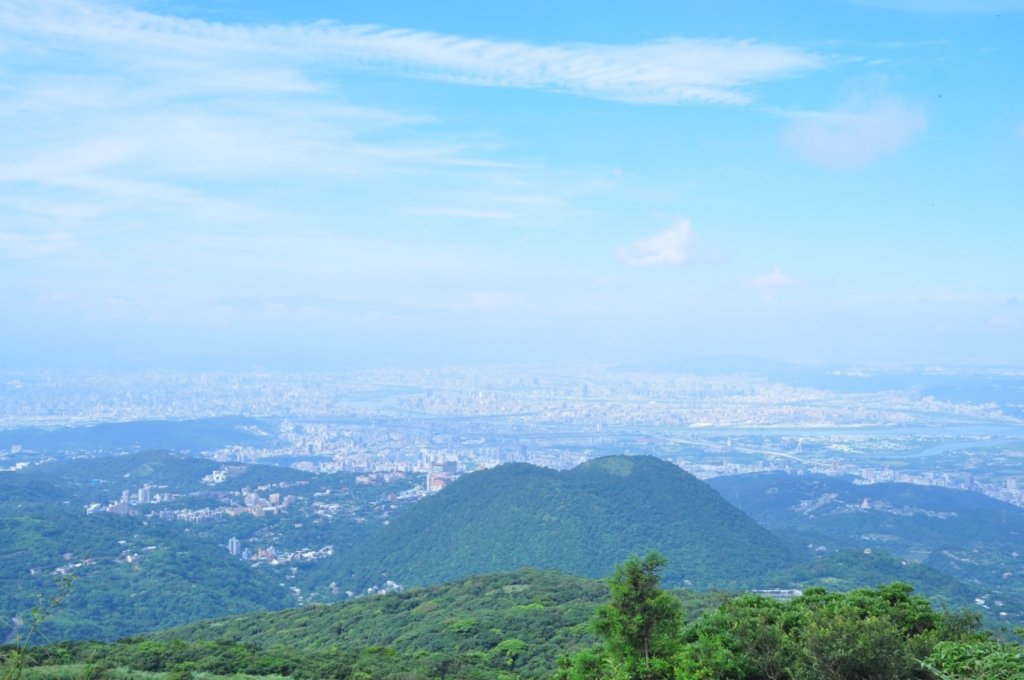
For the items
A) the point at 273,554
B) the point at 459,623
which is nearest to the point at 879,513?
the point at 273,554

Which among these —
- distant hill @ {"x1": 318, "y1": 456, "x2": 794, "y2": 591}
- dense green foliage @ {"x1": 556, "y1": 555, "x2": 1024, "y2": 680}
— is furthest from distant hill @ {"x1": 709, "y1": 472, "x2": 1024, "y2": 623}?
dense green foliage @ {"x1": 556, "y1": 555, "x2": 1024, "y2": 680}

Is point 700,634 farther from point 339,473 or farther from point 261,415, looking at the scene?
point 261,415

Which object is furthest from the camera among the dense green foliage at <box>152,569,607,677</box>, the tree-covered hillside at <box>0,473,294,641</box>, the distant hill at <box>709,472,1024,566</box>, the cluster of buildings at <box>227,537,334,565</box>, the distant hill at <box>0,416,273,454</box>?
the distant hill at <box>0,416,273,454</box>

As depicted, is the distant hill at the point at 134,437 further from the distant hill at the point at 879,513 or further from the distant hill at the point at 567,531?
the distant hill at the point at 879,513

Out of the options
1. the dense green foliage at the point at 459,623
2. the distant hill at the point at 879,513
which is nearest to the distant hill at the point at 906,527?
the distant hill at the point at 879,513

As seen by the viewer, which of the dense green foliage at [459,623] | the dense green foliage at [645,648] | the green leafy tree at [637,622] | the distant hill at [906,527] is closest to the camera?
the dense green foliage at [645,648]

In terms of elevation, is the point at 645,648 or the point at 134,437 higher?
the point at 645,648

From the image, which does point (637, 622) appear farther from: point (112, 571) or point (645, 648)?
point (112, 571)

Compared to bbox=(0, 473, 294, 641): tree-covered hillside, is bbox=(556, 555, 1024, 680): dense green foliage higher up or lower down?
higher up

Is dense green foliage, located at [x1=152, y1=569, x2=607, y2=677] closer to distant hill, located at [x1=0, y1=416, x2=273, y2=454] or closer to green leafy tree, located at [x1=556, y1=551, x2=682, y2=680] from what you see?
green leafy tree, located at [x1=556, y1=551, x2=682, y2=680]
